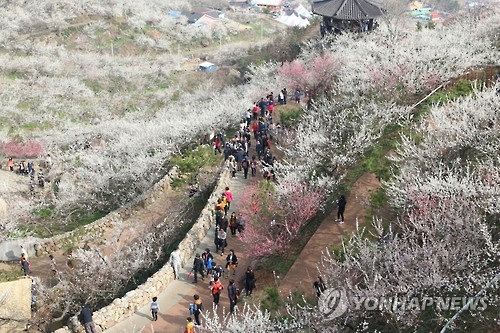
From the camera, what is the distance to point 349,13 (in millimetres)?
34500

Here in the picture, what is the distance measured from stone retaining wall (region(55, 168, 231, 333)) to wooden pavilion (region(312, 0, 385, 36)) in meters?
22.9

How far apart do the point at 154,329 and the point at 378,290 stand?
6.90 m

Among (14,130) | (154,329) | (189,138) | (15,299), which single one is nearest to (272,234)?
(154,329)

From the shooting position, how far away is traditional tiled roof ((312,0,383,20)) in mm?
34156

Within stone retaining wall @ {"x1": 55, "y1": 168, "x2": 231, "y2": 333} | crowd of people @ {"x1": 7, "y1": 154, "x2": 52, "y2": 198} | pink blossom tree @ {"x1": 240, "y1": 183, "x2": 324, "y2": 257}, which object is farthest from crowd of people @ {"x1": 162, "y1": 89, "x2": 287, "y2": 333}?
crowd of people @ {"x1": 7, "y1": 154, "x2": 52, "y2": 198}

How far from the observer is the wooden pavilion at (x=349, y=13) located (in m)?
34.2

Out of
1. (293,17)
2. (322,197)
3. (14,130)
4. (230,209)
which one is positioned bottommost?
(14,130)

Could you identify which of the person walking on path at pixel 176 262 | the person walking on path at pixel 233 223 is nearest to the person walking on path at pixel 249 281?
the person walking on path at pixel 176 262

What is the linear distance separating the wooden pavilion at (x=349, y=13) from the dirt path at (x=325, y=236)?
2025 cm

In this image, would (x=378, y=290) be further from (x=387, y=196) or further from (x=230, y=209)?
(x=230, y=209)

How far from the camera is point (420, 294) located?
33.2 ft

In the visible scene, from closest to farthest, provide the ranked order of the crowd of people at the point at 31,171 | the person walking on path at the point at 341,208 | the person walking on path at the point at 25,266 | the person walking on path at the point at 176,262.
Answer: the person walking on path at the point at 176,262 → the person walking on path at the point at 341,208 → the person walking on path at the point at 25,266 → the crowd of people at the point at 31,171

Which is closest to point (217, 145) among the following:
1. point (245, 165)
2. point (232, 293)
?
point (245, 165)

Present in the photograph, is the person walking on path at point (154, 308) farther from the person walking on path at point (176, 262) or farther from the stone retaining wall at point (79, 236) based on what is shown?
the stone retaining wall at point (79, 236)
